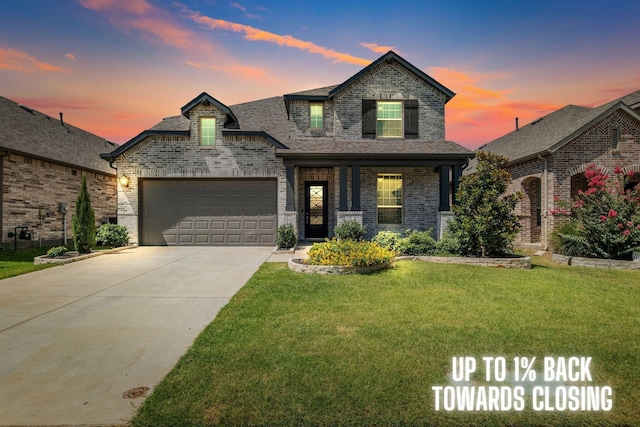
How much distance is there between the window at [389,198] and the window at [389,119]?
6.15 ft

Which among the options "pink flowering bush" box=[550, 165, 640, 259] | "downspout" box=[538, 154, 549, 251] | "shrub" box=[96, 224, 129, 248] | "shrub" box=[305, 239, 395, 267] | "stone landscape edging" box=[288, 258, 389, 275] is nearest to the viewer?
"stone landscape edging" box=[288, 258, 389, 275]

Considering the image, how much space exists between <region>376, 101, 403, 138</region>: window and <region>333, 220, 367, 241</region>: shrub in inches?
181

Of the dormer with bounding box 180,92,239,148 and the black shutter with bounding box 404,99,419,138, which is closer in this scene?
the dormer with bounding box 180,92,239,148

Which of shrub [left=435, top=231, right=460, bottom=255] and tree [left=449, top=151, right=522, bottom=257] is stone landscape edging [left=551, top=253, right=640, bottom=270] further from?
shrub [left=435, top=231, right=460, bottom=255]

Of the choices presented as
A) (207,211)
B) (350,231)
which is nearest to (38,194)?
A: (207,211)

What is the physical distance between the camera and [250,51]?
39.3 ft

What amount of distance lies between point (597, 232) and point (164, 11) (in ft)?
48.4

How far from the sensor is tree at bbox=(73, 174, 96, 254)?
423 inches

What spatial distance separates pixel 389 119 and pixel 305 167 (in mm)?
4327

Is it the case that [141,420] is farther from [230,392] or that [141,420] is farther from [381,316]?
[381,316]

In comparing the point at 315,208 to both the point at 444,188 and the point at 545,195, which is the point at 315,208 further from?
the point at 545,195

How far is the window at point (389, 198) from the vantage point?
47.7 ft

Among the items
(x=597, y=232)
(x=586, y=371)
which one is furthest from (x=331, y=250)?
(x=597, y=232)

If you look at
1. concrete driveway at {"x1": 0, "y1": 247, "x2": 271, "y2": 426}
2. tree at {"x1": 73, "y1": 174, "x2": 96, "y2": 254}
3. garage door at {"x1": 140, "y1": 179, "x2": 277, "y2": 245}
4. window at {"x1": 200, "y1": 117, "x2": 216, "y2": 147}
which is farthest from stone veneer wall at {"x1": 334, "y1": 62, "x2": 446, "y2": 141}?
tree at {"x1": 73, "y1": 174, "x2": 96, "y2": 254}
